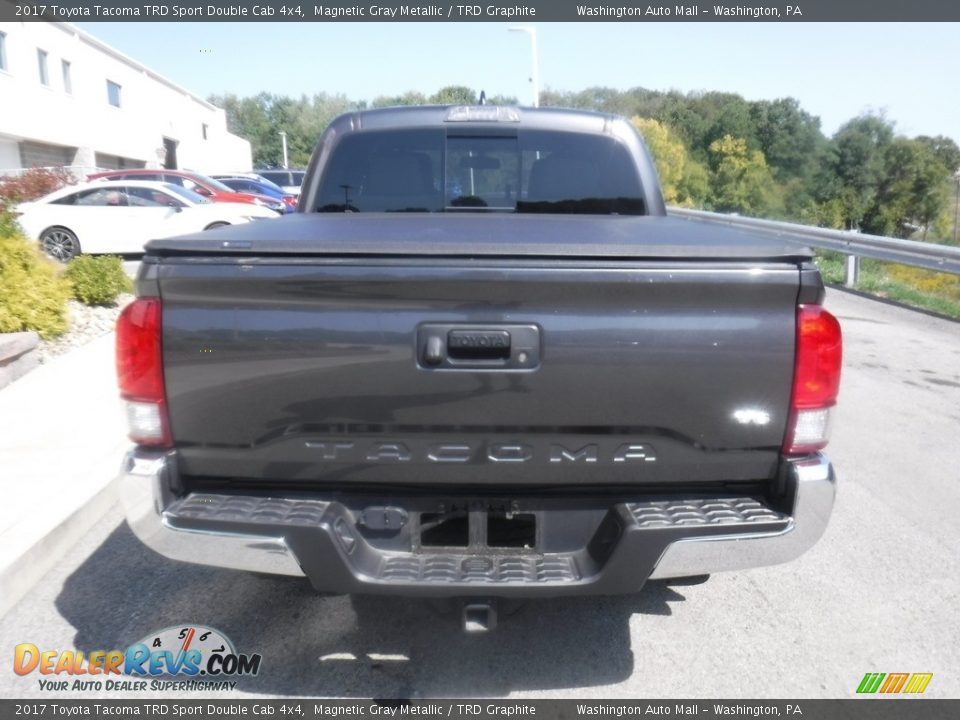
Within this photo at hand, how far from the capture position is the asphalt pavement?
9.81 ft

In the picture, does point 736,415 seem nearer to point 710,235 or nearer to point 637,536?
point 637,536

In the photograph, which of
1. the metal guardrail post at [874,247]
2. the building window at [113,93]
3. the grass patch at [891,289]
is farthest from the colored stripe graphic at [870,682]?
the building window at [113,93]

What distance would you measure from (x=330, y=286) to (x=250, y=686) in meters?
1.61

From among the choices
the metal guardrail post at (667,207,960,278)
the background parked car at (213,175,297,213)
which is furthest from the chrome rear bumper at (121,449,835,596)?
the background parked car at (213,175,297,213)

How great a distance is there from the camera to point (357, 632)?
3.29m

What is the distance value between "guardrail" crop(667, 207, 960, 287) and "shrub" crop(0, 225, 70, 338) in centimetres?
771

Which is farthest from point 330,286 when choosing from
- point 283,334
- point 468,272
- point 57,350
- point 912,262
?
point 912,262

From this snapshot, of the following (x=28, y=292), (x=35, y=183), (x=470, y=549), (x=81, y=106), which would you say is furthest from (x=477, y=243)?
(x=81, y=106)

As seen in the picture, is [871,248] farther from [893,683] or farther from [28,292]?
[28,292]

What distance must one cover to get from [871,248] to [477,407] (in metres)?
11.4

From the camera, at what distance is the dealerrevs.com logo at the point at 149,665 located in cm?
303

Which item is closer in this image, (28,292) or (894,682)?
(894,682)

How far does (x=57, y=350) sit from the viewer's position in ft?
26.1

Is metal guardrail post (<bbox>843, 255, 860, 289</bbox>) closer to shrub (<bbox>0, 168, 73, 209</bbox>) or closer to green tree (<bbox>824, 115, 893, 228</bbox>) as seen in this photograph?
shrub (<bbox>0, 168, 73, 209</bbox>)
